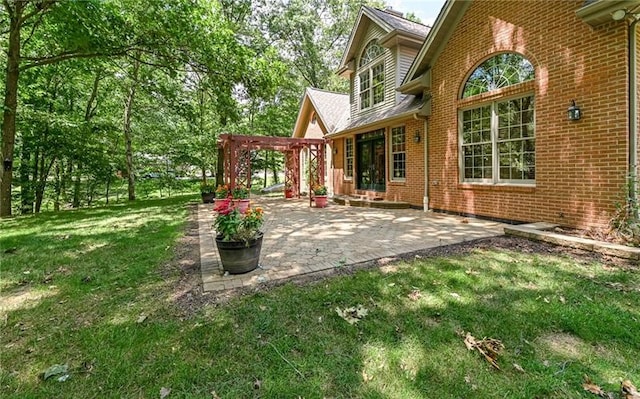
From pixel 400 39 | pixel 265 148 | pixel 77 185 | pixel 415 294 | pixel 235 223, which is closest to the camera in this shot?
pixel 415 294

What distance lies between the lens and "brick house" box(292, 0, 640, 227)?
4945 millimetres

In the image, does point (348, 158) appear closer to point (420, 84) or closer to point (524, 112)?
point (420, 84)

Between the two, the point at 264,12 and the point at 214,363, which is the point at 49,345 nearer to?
the point at 214,363

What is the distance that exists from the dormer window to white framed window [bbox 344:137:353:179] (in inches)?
64.1

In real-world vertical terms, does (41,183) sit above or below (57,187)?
above

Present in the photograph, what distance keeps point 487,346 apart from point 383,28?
11200 mm

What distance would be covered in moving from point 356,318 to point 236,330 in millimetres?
1061

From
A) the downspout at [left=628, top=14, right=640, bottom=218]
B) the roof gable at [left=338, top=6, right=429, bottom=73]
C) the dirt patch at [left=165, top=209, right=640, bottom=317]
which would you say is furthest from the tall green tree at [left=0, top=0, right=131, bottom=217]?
the downspout at [left=628, top=14, right=640, bottom=218]

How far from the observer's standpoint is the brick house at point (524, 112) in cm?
495

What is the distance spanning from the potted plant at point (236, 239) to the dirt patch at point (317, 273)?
452 mm

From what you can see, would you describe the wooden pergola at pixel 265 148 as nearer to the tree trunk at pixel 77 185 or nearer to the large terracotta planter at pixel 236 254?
the tree trunk at pixel 77 185

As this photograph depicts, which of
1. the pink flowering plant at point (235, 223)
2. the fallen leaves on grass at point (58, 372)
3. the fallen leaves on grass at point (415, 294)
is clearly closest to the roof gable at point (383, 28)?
the pink flowering plant at point (235, 223)

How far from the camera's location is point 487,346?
2270mm

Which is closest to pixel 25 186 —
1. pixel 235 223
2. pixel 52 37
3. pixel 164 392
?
pixel 52 37
